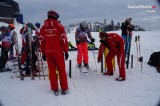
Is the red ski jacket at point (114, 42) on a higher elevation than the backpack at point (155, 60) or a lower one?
higher

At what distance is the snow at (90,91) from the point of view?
554cm

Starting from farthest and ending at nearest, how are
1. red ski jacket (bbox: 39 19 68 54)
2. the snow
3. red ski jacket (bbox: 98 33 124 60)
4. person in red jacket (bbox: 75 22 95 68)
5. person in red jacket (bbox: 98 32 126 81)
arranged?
1. person in red jacket (bbox: 75 22 95 68)
2. red ski jacket (bbox: 98 33 124 60)
3. person in red jacket (bbox: 98 32 126 81)
4. red ski jacket (bbox: 39 19 68 54)
5. the snow

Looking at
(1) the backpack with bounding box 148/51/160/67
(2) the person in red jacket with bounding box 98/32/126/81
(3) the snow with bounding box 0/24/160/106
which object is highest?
(2) the person in red jacket with bounding box 98/32/126/81

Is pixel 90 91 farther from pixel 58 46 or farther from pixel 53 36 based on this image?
pixel 53 36

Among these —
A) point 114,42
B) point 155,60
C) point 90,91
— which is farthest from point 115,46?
point 155,60

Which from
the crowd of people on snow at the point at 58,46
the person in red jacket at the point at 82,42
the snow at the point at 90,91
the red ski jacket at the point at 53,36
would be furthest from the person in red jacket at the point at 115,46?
the red ski jacket at the point at 53,36

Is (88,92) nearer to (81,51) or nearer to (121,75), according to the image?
(121,75)

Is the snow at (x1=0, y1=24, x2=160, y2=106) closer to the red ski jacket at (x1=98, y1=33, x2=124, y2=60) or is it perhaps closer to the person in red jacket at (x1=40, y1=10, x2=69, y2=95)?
the person in red jacket at (x1=40, y1=10, x2=69, y2=95)

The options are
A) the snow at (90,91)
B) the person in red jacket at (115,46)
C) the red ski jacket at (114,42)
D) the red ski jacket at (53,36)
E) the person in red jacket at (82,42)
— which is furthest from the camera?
the person in red jacket at (82,42)

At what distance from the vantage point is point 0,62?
9039 mm

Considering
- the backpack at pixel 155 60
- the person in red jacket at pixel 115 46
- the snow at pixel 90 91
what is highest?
the person in red jacket at pixel 115 46

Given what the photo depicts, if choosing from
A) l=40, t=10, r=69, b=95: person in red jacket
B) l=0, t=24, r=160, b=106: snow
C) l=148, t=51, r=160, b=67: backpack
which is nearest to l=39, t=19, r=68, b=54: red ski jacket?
l=40, t=10, r=69, b=95: person in red jacket

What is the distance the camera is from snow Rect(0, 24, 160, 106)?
5539 millimetres

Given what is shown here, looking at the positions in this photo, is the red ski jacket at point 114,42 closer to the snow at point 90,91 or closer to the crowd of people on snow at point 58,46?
the crowd of people on snow at point 58,46
